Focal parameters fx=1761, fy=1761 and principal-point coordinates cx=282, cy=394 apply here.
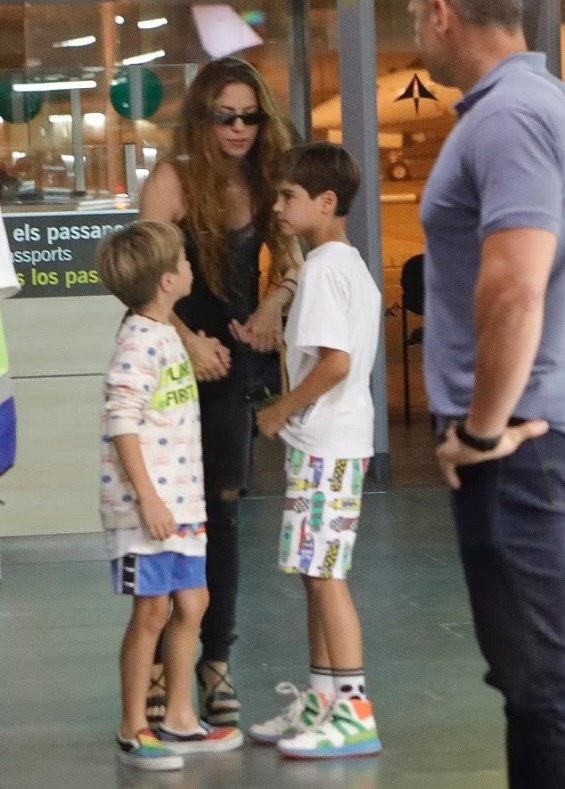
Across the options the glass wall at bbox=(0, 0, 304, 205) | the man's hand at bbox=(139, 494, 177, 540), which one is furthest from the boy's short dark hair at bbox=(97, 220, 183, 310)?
the glass wall at bbox=(0, 0, 304, 205)

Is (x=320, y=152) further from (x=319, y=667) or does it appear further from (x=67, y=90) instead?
(x=67, y=90)

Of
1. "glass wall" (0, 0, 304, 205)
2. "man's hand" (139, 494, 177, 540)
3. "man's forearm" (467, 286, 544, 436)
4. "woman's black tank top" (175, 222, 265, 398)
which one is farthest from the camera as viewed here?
"glass wall" (0, 0, 304, 205)

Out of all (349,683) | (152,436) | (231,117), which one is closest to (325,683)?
(349,683)

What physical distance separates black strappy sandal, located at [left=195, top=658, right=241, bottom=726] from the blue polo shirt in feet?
6.12

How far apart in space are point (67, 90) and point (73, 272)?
3.67 ft

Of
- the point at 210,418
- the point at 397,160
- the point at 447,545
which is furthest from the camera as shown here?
the point at 397,160

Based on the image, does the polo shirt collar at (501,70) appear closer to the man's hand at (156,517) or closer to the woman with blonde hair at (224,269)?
the man's hand at (156,517)

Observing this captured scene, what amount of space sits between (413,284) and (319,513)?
836cm

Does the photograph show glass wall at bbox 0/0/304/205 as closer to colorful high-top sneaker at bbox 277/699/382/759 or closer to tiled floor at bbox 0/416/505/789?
tiled floor at bbox 0/416/505/789

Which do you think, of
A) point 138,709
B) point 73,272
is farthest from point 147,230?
point 73,272

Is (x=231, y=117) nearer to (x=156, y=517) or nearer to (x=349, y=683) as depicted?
(x=156, y=517)

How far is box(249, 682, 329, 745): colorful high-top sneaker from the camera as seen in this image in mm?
4512

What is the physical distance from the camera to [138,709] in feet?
14.4

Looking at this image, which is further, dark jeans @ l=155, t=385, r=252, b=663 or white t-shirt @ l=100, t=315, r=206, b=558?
dark jeans @ l=155, t=385, r=252, b=663
